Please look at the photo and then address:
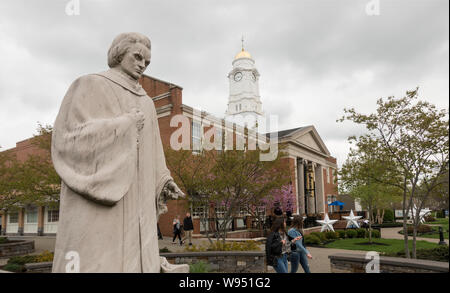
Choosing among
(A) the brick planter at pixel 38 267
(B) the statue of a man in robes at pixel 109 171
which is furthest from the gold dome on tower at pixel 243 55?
(B) the statue of a man in robes at pixel 109 171

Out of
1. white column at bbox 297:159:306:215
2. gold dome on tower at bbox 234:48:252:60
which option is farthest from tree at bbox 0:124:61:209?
gold dome on tower at bbox 234:48:252:60

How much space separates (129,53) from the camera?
2.75 metres

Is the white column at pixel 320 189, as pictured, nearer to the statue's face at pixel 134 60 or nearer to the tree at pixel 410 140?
the tree at pixel 410 140

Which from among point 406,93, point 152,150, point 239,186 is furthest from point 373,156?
point 152,150

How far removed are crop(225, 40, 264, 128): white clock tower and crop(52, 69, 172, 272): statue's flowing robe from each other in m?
76.5

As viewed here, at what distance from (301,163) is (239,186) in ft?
99.9

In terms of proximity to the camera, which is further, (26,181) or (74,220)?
(26,181)

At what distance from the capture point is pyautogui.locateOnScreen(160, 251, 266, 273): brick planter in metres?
9.73

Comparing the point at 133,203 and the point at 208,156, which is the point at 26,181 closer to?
the point at 208,156

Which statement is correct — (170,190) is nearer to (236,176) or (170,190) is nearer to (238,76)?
(236,176)

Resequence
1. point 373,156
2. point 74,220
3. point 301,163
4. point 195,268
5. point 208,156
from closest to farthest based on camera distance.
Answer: point 74,220
point 195,268
point 373,156
point 208,156
point 301,163

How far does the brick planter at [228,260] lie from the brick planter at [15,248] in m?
9.85

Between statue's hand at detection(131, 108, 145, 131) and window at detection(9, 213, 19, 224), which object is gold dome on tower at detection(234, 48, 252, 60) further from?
statue's hand at detection(131, 108, 145, 131)

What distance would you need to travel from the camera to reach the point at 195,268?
26.7 feet
